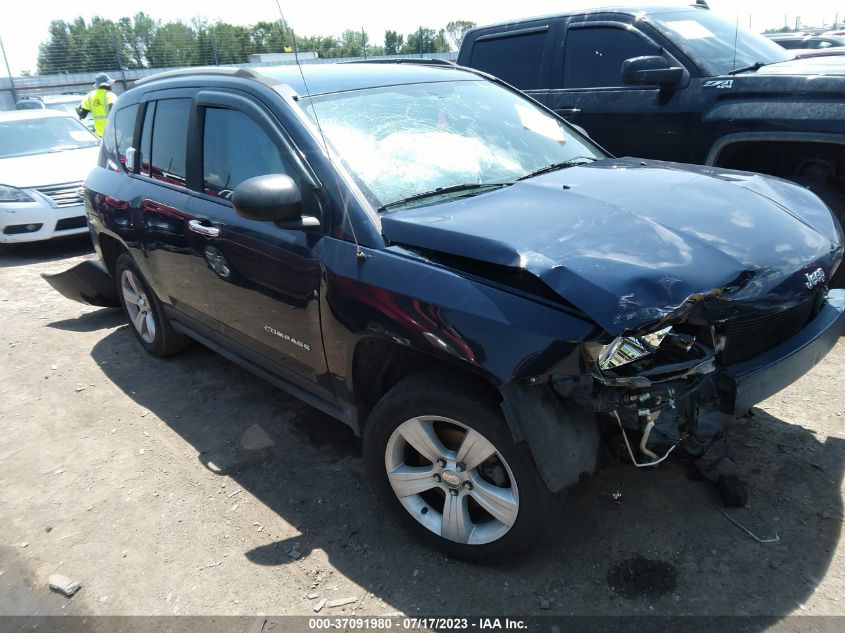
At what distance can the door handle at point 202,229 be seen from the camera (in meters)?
3.27

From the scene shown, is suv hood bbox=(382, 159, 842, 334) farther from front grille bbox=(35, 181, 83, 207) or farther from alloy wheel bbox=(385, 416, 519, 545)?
front grille bbox=(35, 181, 83, 207)

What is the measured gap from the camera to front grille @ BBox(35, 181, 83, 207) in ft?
25.5

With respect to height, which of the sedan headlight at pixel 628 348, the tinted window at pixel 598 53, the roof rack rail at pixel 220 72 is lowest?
the sedan headlight at pixel 628 348

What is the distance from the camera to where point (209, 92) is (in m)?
3.41

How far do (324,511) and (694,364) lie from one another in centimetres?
175

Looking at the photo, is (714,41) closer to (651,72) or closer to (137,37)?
(651,72)

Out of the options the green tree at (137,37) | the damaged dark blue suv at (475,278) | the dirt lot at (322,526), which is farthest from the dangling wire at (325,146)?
the green tree at (137,37)

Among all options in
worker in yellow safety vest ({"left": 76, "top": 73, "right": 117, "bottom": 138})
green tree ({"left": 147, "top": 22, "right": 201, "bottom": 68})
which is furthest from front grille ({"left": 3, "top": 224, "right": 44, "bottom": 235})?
green tree ({"left": 147, "top": 22, "right": 201, "bottom": 68})

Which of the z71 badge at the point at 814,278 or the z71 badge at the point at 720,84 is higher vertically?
the z71 badge at the point at 720,84

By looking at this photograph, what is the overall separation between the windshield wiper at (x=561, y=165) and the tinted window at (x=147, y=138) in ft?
8.02

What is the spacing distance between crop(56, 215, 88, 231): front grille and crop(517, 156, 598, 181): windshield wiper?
6.60m

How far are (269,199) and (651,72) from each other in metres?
3.26

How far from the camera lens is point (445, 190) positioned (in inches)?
111

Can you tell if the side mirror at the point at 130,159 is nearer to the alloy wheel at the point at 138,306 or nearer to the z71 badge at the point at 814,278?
the alloy wheel at the point at 138,306
